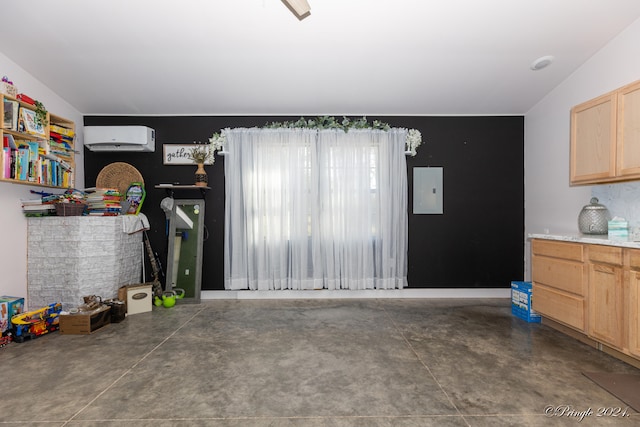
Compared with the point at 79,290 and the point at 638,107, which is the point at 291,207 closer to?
the point at 79,290

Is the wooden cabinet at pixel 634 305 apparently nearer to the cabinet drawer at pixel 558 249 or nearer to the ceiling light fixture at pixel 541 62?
the cabinet drawer at pixel 558 249

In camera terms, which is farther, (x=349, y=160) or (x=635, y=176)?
(x=349, y=160)

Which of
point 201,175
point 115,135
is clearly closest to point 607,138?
point 201,175

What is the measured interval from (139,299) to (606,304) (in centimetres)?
490

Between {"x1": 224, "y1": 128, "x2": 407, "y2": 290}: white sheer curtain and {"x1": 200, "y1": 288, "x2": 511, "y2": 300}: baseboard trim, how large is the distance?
14 centimetres

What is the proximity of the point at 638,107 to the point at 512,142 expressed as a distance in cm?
211

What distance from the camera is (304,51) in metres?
3.47

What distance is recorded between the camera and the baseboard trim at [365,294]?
4688 millimetres

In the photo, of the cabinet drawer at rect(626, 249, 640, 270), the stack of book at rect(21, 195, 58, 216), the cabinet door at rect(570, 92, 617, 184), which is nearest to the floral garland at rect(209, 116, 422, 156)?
the cabinet door at rect(570, 92, 617, 184)

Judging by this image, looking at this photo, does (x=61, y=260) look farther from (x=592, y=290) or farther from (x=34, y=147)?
(x=592, y=290)

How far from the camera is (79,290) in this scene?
12.1 feet

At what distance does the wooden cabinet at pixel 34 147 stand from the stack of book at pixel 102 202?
1.21 ft

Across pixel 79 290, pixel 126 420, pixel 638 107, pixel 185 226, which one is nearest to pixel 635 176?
pixel 638 107

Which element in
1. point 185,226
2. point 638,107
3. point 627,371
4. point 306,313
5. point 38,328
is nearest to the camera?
point 627,371
